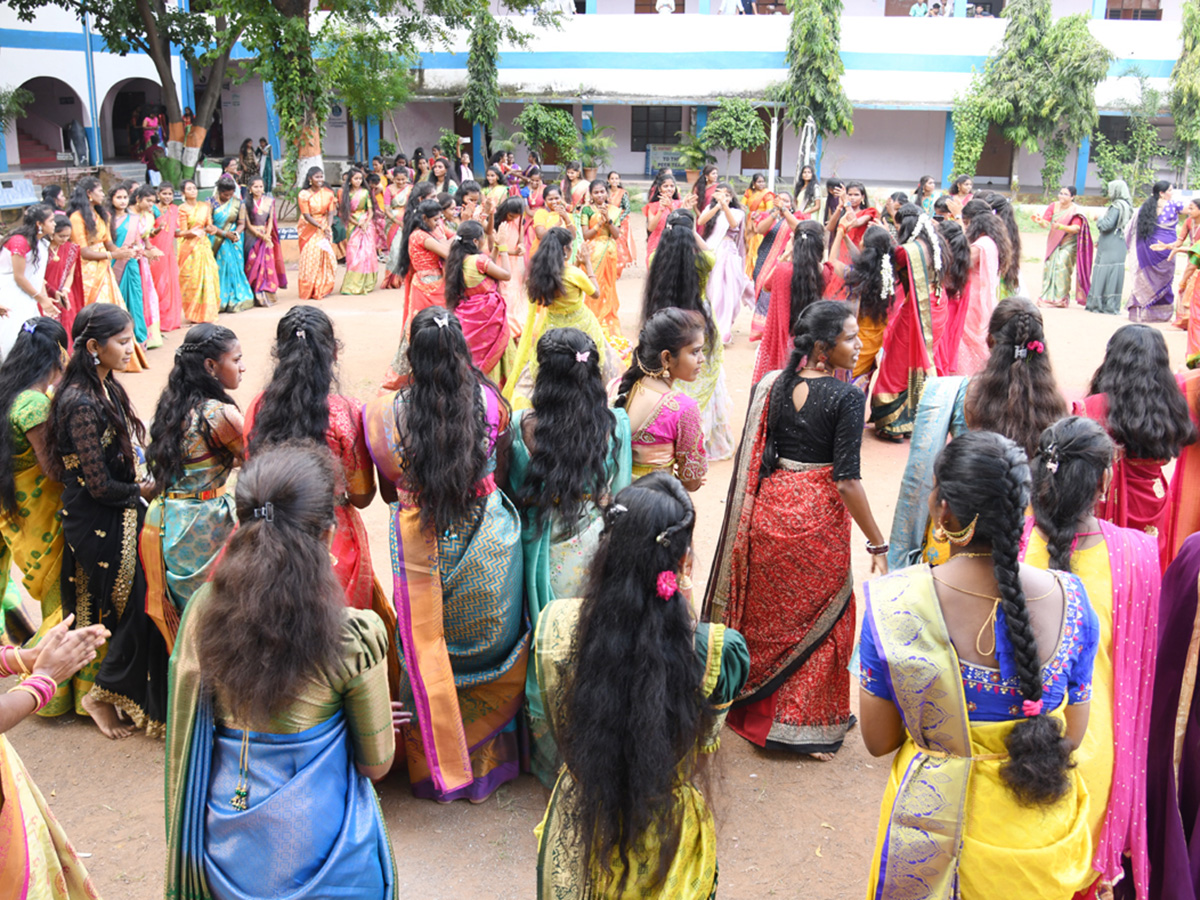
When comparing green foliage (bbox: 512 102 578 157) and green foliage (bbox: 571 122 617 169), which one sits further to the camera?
green foliage (bbox: 571 122 617 169)

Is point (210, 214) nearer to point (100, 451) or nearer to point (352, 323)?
point (352, 323)

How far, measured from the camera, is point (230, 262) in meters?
11.3

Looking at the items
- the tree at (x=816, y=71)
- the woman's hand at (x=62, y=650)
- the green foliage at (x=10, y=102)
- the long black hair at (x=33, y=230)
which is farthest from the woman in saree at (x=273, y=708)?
the tree at (x=816, y=71)

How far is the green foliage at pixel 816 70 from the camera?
21.3 meters

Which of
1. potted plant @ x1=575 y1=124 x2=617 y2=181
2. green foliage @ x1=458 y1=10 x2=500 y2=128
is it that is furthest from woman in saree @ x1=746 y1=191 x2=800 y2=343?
green foliage @ x1=458 y1=10 x2=500 y2=128

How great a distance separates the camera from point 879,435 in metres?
7.33

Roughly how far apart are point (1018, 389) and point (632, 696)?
209 centimetres

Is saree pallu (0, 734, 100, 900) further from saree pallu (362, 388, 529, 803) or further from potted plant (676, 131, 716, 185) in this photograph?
potted plant (676, 131, 716, 185)

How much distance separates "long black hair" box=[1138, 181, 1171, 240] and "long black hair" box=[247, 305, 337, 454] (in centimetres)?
1089

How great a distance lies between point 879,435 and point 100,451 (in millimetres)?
5370

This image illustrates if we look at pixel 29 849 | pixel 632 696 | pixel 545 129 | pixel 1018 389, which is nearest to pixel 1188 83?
pixel 545 129

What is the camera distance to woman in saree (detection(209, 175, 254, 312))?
10930mm

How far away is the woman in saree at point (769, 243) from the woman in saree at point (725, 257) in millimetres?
231

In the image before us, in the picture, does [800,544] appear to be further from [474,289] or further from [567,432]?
[474,289]
